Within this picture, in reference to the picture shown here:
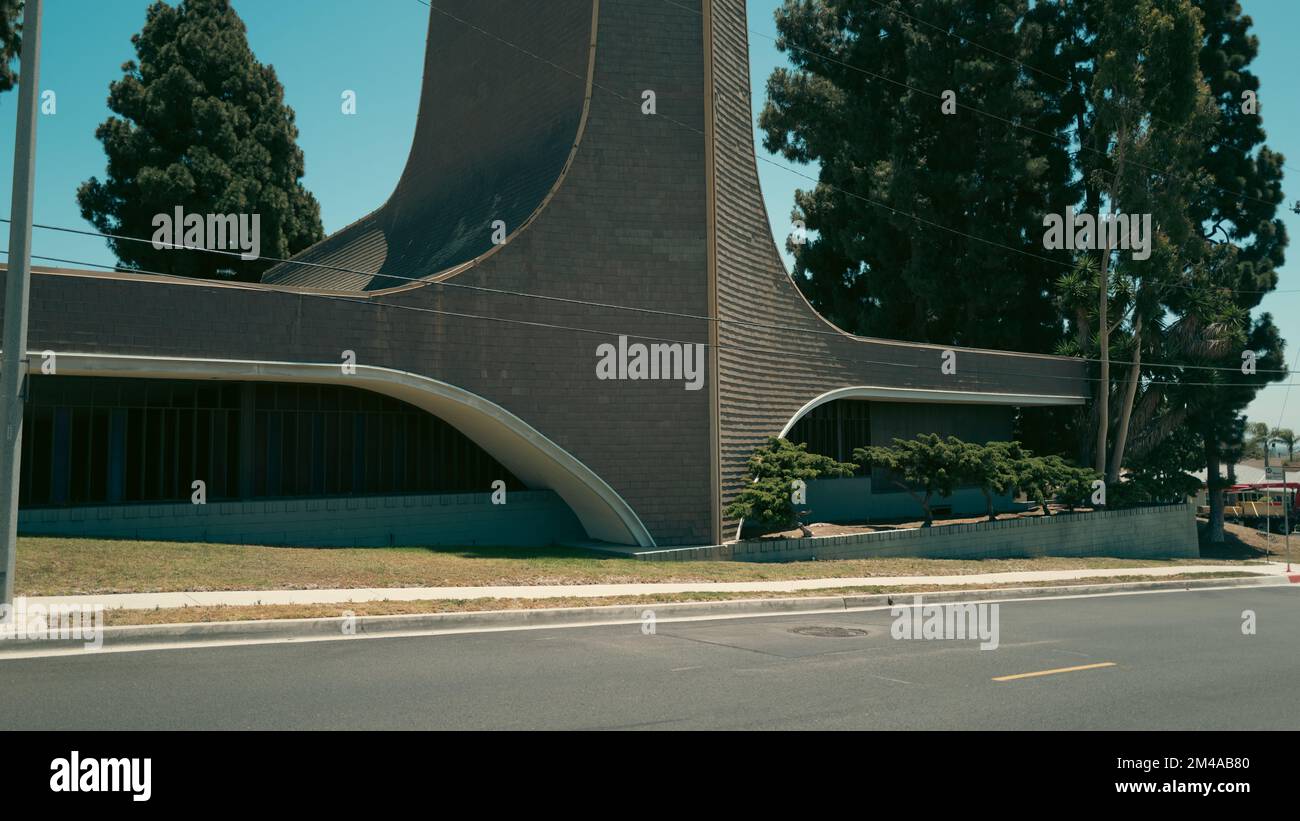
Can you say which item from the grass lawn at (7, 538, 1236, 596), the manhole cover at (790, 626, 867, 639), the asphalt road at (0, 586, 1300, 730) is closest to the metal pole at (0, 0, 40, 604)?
the grass lawn at (7, 538, 1236, 596)

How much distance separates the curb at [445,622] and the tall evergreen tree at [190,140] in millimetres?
26508

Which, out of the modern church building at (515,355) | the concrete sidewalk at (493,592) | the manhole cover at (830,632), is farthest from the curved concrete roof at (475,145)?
the manhole cover at (830,632)

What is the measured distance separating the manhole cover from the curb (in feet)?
5.09

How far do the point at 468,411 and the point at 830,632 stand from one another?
1040cm

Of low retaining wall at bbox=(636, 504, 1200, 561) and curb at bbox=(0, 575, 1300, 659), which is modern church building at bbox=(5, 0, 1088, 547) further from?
curb at bbox=(0, 575, 1300, 659)

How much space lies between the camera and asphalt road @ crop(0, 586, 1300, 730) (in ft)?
24.5

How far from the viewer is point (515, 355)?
67.4 ft

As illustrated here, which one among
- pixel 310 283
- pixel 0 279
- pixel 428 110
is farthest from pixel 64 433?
pixel 428 110

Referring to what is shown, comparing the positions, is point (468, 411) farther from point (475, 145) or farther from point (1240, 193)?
point (1240, 193)

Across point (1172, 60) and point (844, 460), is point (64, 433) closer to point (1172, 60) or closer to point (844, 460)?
point (844, 460)

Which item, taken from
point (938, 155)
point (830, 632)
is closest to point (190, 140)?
point (938, 155)

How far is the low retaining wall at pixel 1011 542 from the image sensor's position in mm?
22828

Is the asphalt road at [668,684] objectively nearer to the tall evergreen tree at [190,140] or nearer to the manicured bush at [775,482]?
the manicured bush at [775,482]

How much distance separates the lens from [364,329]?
18938 millimetres
